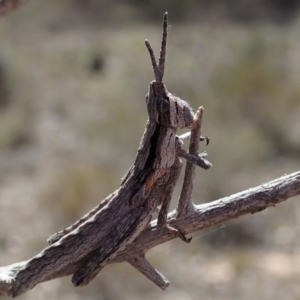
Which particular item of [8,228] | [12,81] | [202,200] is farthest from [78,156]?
[12,81]

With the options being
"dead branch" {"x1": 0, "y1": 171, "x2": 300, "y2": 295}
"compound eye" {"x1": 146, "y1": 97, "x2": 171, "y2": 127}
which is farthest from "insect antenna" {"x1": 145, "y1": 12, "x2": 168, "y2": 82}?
"dead branch" {"x1": 0, "y1": 171, "x2": 300, "y2": 295}

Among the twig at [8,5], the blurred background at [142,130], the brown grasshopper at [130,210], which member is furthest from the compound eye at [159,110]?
the blurred background at [142,130]

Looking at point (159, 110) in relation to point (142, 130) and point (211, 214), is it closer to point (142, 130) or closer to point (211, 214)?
point (211, 214)

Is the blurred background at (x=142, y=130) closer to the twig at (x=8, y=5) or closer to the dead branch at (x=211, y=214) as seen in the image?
the dead branch at (x=211, y=214)

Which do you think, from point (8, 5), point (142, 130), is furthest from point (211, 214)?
point (142, 130)

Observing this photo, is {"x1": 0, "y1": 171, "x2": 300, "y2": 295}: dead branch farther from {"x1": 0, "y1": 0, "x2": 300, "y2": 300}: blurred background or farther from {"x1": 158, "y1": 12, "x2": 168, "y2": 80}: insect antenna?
{"x1": 0, "y1": 0, "x2": 300, "y2": 300}: blurred background
